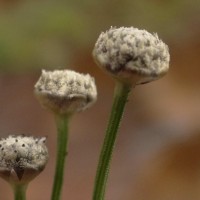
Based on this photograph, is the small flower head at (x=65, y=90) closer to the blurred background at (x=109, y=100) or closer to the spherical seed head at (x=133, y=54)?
the spherical seed head at (x=133, y=54)

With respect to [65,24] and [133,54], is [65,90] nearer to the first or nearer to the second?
[133,54]

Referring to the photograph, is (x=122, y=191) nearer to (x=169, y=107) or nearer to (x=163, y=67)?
(x=169, y=107)

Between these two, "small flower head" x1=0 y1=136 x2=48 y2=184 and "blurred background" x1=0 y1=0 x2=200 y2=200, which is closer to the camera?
"small flower head" x1=0 y1=136 x2=48 y2=184

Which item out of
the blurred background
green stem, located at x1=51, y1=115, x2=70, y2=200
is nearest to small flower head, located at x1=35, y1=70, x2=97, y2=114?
green stem, located at x1=51, y1=115, x2=70, y2=200

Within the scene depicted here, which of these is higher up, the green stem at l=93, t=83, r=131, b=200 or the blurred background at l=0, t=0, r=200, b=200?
the blurred background at l=0, t=0, r=200, b=200

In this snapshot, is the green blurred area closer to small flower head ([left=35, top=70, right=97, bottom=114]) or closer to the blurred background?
the blurred background

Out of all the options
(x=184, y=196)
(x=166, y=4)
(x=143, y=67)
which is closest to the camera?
(x=143, y=67)

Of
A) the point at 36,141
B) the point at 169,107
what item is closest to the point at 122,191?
the point at 169,107
